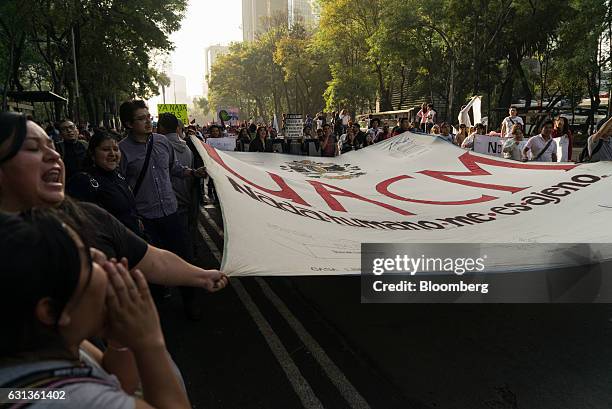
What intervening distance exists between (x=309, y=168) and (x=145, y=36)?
63.0 ft

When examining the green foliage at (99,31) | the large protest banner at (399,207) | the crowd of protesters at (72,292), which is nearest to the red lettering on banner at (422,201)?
the large protest banner at (399,207)

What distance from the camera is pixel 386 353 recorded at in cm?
399

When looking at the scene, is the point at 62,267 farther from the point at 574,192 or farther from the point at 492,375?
the point at 574,192

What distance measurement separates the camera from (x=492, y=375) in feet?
11.8

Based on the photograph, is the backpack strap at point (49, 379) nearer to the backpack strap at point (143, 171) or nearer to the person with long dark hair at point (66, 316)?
the person with long dark hair at point (66, 316)

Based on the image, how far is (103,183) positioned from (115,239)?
1.89m

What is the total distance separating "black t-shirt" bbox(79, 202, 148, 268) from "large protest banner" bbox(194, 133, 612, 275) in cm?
108

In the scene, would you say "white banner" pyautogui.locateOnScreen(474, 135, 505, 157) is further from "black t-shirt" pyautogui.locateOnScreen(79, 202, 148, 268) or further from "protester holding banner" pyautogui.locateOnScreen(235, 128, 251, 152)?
"black t-shirt" pyautogui.locateOnScreen(79, 202, 148, 268)

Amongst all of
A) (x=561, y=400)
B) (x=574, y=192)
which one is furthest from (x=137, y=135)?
(x=574, y=192)

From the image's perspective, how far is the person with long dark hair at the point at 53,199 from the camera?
1.43 metres

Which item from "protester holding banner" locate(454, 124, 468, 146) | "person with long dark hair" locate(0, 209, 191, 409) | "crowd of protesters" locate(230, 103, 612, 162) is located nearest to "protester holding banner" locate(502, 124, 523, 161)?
"crowd of protesters" locate(230, 103, 612, 162)

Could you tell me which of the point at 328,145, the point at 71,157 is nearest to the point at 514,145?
the point at 328,145

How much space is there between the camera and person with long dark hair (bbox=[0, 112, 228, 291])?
1.43 meters

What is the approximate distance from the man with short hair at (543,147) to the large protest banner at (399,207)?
96.7 inches
